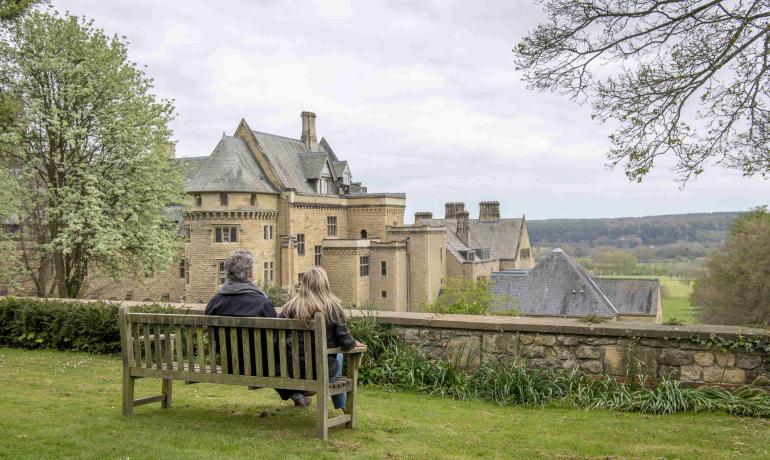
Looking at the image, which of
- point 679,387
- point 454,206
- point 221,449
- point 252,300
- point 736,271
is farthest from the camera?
point 454,206

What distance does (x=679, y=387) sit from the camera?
24.9 ft

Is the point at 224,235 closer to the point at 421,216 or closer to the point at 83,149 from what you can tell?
the point at 83,149

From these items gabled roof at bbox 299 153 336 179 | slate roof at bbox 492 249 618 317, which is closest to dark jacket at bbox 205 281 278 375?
slate roof at bbox 492 249 618 317

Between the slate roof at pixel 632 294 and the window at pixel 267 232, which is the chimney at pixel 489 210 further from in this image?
the window at pixel 267 232

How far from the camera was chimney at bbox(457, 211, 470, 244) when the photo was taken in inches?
3115

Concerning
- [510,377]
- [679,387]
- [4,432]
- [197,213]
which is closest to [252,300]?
[4,432]

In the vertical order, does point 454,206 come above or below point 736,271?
above

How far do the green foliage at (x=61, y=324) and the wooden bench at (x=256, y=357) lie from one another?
4.07 metres

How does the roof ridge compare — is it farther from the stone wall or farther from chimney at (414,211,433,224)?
the stone wall

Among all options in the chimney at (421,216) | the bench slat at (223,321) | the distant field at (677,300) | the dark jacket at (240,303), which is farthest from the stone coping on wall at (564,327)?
the distant field at (677,300)

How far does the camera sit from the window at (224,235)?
163 ft

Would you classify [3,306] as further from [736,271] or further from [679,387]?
[736,271]

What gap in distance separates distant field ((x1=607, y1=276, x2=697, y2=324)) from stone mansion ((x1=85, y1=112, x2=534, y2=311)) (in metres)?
30.9

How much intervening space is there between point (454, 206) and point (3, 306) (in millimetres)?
77421
